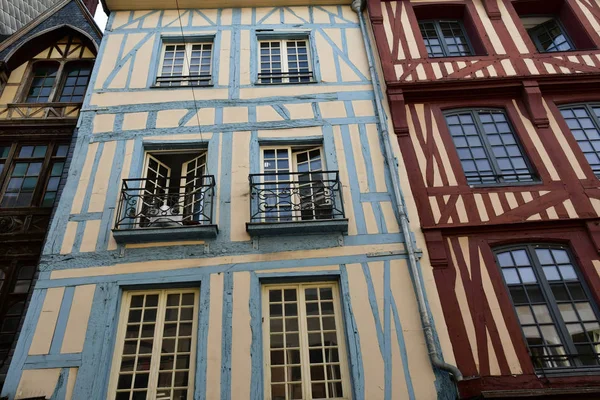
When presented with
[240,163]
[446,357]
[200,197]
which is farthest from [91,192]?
[446,357]

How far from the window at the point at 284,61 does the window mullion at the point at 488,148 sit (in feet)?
9.78

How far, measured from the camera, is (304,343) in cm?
543

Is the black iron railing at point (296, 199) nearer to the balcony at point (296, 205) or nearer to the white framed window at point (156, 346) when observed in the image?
the balcony at point (296, 205)

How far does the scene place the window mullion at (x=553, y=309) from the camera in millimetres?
5301

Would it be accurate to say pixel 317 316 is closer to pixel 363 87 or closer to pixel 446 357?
pixel 446 357

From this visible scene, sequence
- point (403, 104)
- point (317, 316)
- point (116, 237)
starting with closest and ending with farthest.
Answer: point (317, 316) < point (116, 237) < point (403, 104)

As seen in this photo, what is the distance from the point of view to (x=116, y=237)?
19.9 feet

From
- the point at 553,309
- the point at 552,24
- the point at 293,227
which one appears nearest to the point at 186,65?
the point at 293,227

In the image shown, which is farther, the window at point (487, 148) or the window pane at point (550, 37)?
the window pane at point (550, 37)

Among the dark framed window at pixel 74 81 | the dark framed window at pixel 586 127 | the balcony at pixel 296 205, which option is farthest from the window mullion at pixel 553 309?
the dark framed window at pixel 74 81

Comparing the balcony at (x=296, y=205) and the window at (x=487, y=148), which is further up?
the window at (x=487, y=148)

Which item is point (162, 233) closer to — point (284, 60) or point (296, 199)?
point (296, 199)

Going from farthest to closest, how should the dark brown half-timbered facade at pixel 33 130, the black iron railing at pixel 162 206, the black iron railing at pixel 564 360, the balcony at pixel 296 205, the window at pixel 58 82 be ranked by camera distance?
the window at pixel 58 82 < the dark brown half-timbered facade at pixel 33 130 < the black iron railing at pixel 162 206 < the balcony at pixel 296 205 < the black iron railing at pixel 564 360

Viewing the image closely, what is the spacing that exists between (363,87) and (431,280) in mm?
3741
